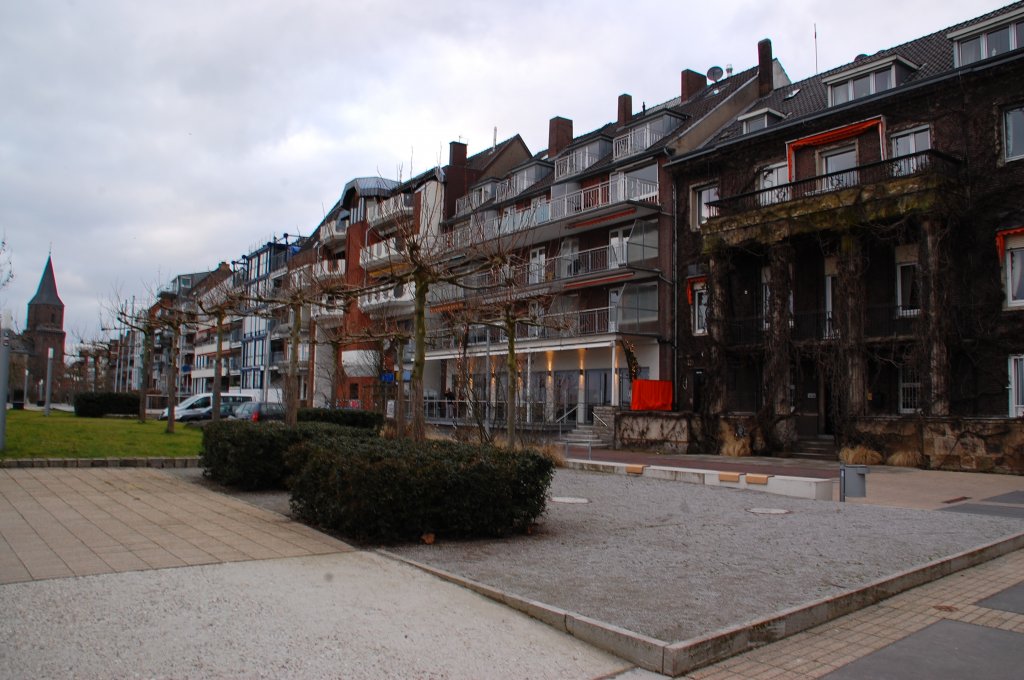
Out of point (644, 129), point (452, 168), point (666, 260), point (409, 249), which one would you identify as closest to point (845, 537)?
point (409, 249)

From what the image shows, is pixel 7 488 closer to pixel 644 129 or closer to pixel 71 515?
pixel 71 515

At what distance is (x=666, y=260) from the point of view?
31.3m

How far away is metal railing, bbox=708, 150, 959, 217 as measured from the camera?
21.5 m

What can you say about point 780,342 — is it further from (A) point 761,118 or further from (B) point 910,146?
(A) point 761,118

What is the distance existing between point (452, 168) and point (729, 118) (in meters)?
19.5

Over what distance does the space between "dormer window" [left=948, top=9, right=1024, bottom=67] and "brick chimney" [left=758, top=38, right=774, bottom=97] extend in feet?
35.8

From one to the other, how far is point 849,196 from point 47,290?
122 meters

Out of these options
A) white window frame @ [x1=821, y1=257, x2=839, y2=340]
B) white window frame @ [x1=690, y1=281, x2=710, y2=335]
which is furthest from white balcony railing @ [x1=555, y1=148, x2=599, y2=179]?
white window frame @ [x1=821, y1=257, x2=839, y2=340]

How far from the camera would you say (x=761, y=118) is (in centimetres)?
2822

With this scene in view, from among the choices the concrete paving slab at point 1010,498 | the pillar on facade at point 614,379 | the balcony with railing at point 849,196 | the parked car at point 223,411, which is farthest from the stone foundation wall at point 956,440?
the parked car at point 223,411

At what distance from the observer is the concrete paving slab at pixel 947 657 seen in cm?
503

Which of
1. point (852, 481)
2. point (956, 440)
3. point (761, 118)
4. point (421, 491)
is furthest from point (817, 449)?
point (421, 491)

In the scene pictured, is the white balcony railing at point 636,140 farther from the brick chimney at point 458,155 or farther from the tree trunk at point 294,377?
the tree trunk at point 294,377

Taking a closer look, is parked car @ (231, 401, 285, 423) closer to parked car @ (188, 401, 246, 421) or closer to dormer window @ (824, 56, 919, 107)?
parked car @ (188, 401, 246, 421)
